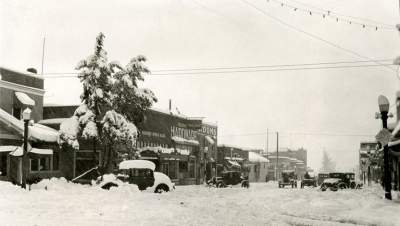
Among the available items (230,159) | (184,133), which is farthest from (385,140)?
(230,159)

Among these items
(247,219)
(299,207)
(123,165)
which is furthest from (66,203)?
(123,165)

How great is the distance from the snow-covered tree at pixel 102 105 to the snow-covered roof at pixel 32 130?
3.01ft

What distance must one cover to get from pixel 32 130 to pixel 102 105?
188 inches

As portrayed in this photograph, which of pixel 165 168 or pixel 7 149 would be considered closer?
pixel 7 149

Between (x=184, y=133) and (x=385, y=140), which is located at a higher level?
(x=184, y=133)

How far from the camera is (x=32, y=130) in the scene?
111ft

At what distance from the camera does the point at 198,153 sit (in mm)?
63688

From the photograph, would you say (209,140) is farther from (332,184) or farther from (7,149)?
(7,149)

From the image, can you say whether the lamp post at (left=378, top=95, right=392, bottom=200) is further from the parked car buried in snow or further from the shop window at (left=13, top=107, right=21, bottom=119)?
the shop window at (left=13, top=107, right=21, bottom=119)

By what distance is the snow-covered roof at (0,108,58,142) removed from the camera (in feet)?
105

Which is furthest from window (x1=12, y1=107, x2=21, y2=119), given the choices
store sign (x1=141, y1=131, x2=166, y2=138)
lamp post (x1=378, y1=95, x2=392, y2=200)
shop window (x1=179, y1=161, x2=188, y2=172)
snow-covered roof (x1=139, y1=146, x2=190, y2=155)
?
lamp post (x1=378, y1=95, x2=392, y2=200)

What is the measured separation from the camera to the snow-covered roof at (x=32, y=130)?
32.0 meters

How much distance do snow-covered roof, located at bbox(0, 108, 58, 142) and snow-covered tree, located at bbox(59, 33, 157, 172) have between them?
918 millimetres

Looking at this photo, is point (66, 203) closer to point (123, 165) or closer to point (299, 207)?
point (299, 207)
